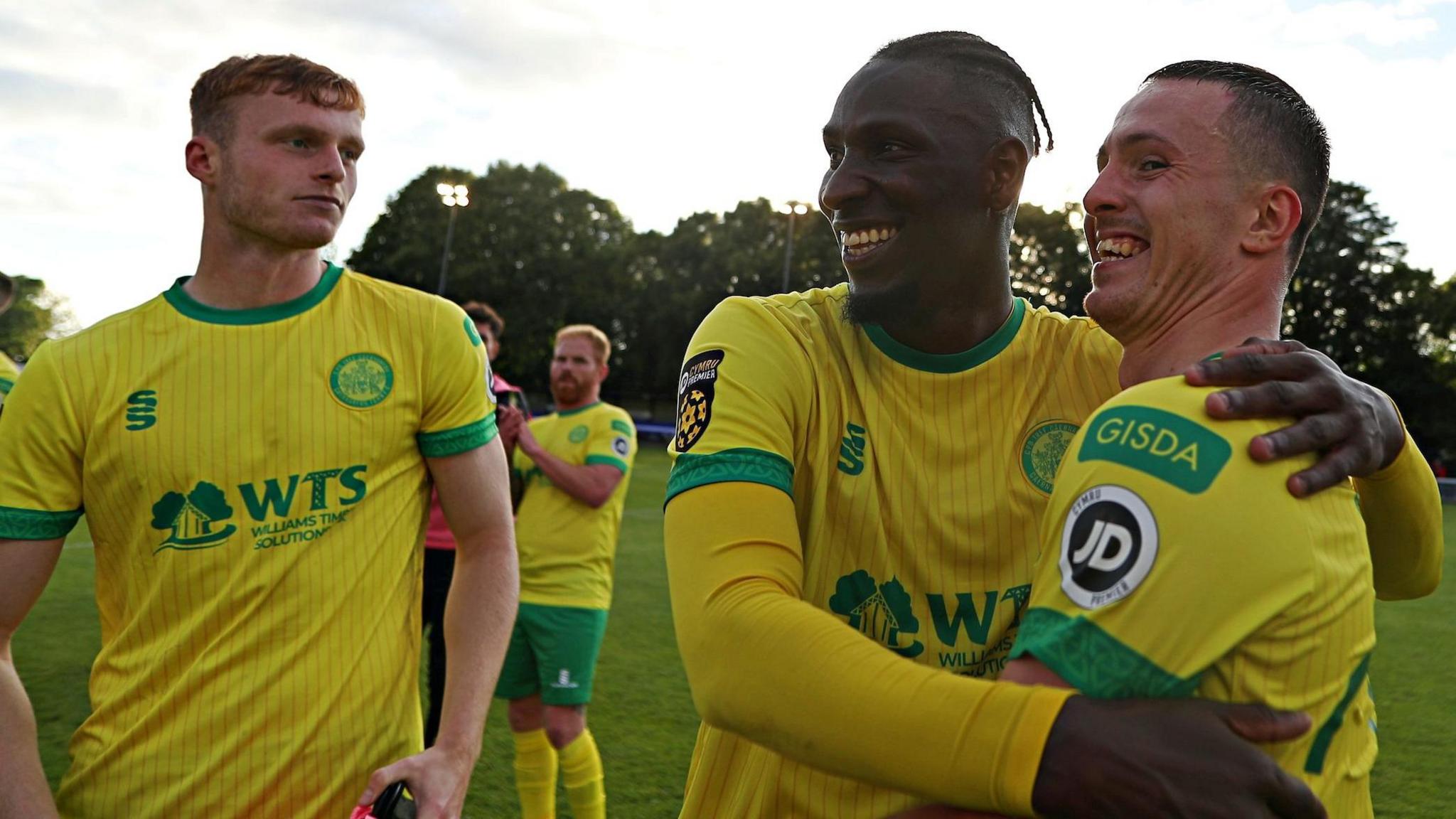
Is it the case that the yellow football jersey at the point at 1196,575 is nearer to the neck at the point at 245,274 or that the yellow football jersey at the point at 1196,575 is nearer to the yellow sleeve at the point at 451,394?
the yellow sleeve at the point at 451,394

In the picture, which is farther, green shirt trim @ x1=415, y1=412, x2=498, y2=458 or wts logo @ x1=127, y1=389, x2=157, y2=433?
green shirt trim @ x1=415, y1=412, x2=498, y2=458

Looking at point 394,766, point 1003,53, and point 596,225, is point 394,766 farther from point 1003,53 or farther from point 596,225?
point 596,225

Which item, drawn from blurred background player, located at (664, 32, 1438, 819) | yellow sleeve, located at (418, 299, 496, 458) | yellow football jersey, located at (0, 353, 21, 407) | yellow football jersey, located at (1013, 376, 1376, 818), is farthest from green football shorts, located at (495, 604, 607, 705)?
yellow football jersey, located at (1013, 376, 1376, 818)

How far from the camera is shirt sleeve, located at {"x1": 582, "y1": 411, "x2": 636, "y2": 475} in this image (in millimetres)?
7496

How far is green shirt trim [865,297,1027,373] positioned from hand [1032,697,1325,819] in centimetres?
93

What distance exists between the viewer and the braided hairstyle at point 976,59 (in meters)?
2.28

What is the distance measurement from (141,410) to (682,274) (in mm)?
56182

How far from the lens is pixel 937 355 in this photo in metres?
2.22

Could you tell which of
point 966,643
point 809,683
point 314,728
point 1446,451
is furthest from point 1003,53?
point 1446,451

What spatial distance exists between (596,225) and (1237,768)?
57645 mm

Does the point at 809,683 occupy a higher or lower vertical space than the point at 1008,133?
lower

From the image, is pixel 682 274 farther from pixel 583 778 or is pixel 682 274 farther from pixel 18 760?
pixel 18 760

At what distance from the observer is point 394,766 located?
2.43m

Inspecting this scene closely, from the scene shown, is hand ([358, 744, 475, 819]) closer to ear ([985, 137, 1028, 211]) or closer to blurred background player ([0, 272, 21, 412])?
ear ([985, 137, 1028, 211])
